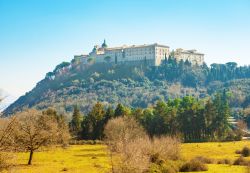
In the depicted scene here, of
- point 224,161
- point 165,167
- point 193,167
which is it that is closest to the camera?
point 165,167

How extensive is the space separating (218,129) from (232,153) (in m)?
39.0

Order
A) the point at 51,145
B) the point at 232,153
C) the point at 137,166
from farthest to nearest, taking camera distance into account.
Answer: the point at 232,153
the point at 51,145
the point at 137,166

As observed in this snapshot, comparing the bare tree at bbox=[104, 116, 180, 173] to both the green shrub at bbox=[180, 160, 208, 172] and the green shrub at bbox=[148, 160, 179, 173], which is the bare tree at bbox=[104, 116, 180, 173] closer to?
the green shrub at bbox=[148, 160, 179, 173]

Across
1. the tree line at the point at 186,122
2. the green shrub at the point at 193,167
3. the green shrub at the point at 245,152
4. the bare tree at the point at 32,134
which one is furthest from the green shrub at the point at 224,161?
the tree line at the point at 186,122

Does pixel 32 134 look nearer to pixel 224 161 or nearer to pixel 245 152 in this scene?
pixel 224 161

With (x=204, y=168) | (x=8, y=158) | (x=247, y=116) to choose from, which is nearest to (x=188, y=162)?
(x=204, y=168)

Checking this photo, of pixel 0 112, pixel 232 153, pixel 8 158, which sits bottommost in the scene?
pixel 232 153

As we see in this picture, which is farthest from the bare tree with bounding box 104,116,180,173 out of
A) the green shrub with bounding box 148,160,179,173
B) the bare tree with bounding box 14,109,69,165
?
the bare tree with bounding box 14,109,69,165

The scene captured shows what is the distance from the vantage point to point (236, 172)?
47344mm

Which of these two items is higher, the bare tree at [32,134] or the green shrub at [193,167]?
the bare tree at [32,134]

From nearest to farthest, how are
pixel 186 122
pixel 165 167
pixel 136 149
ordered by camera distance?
1. pixel 136 149
2. pixel 165 167
3. pixel 186 122

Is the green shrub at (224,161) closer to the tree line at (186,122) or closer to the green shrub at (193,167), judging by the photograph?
the green shrub at (193,167)

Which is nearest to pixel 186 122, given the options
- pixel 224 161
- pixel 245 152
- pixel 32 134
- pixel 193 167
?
pixel 245 152

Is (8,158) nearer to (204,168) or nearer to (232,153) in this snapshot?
(204,168)
